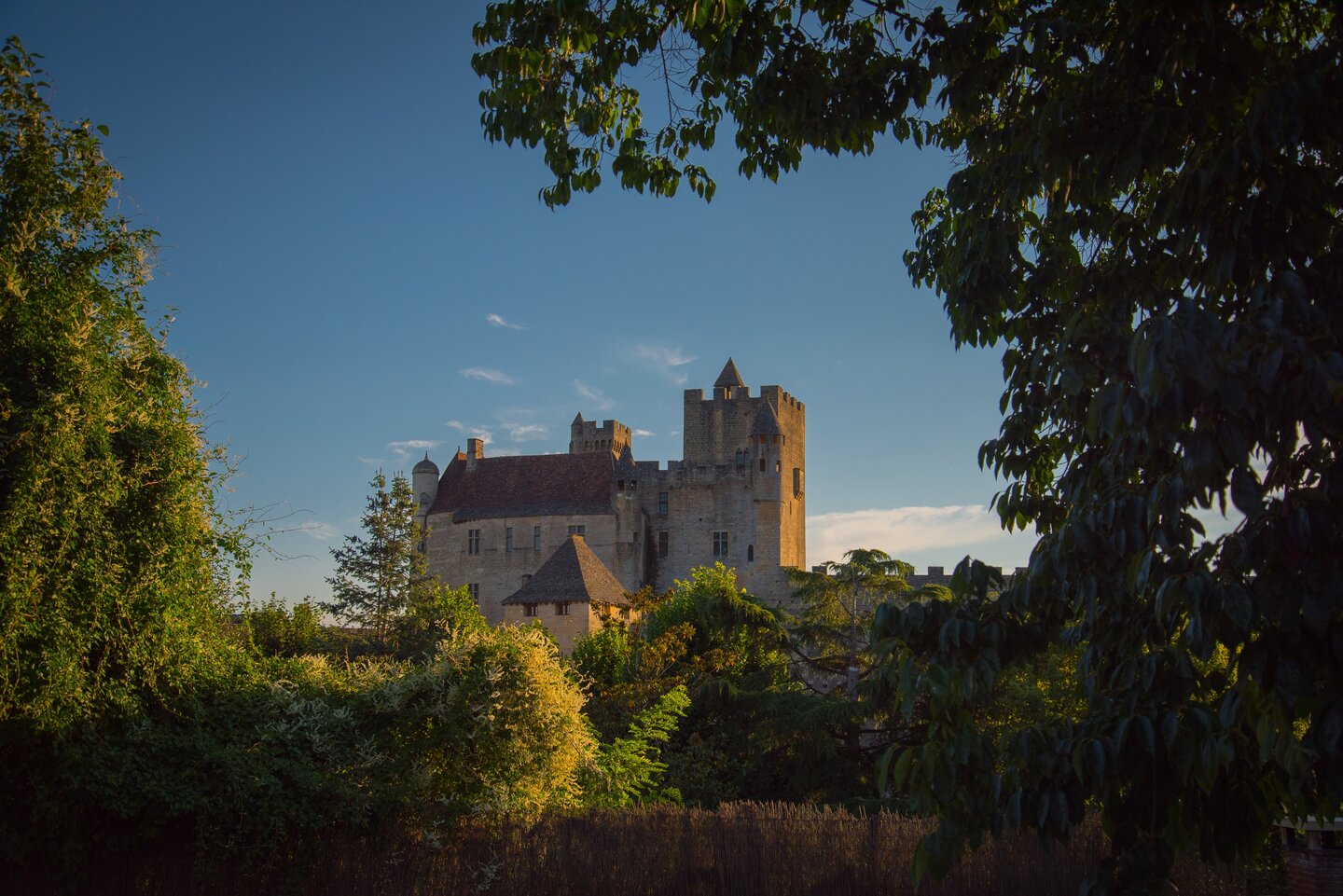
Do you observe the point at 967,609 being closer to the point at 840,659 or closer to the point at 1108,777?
the point at 1108,777

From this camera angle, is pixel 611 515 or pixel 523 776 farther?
pixel 611 515

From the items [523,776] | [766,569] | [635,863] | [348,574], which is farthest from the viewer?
[766,569]

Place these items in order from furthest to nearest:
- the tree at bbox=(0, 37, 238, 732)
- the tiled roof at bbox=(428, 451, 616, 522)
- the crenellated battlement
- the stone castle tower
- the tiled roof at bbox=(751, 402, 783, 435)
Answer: the crenellated battlement, the tiled roof at bbox=(428, 451, 616, 522), the tiled roof at bbox=(751, 402, 783, 435), the stone castle tower, the tree at bbox=(0, 37, 238, 732)

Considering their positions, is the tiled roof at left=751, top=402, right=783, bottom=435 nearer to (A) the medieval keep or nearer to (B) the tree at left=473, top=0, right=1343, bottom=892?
(A) the medieval keep

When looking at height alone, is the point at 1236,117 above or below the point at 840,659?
above

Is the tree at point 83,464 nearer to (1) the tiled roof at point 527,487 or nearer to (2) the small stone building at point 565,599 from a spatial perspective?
(2) the small stone building at point 565,599

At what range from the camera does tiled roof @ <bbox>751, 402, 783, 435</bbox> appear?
191 feet

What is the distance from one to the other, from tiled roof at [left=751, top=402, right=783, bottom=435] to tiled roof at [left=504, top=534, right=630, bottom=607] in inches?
717

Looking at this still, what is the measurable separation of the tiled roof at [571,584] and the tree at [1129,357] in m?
32.6

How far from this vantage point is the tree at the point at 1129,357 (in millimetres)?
3617

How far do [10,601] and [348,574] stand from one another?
41298mm

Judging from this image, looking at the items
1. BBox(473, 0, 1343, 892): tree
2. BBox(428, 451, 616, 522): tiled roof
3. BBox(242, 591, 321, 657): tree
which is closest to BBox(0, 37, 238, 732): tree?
BBox(473, 0, 1343, 892): tree

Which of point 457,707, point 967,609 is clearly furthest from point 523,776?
point 967,609

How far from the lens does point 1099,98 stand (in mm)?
5141
